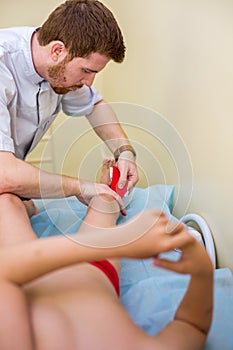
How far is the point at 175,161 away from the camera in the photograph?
148 cm

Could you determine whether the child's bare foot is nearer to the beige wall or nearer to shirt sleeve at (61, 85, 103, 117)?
shirt sleeve at (61, 85, 103, 117)

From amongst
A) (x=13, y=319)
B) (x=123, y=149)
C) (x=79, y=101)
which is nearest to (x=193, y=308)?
(x=13, y=319)

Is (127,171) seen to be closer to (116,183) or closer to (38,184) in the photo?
(116,183)

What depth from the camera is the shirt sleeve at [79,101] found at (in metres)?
1.64

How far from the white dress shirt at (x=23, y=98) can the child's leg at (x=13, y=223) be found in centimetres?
16

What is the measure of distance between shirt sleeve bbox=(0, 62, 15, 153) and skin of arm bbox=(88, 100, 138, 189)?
37cm

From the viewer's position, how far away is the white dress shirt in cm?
136

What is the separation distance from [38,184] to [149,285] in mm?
452

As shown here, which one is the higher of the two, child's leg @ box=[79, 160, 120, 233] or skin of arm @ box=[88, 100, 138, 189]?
skin of arm @ box=[88, 100, 138, 189]

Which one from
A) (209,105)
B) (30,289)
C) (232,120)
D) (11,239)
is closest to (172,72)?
(209,105)

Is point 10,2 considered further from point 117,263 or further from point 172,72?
point 117,263

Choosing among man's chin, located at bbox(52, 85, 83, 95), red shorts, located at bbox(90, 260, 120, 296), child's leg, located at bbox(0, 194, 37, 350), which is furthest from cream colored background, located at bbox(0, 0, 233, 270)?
child's leg, located at bbox(0, 194, 37, 350)

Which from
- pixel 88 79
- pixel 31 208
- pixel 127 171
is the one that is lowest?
pixel 31 208

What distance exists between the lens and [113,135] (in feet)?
5.33
